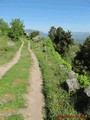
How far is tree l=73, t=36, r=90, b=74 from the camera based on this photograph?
1689 inches

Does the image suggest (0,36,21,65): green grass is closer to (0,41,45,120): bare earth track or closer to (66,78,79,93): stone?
(0,41,45,120): bare earth track

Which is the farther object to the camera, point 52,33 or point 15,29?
point 52,33

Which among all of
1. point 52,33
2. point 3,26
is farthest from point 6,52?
point 3,26

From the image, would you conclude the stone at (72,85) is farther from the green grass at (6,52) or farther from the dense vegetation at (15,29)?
the dense vegetation at (15,29)

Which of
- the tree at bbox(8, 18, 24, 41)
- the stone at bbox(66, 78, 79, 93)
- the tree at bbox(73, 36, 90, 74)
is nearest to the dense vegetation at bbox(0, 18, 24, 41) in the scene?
the tree at bbox(8, 18, 24, 41)

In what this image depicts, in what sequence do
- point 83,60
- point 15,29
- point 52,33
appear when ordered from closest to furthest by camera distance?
point 83,60, point 15,29, point 52,33

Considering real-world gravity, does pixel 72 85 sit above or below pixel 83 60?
above

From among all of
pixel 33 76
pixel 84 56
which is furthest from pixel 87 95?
pixel 84 56

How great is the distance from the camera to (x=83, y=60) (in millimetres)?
44844

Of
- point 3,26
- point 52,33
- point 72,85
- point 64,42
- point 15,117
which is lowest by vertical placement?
point 15,117

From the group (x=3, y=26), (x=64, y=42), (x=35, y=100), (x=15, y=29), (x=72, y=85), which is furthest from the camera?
(x=3, y=26)

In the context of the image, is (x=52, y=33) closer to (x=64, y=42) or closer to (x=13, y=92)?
(x=64, y=42)

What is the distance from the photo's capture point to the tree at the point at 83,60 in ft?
141

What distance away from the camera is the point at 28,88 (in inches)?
914
